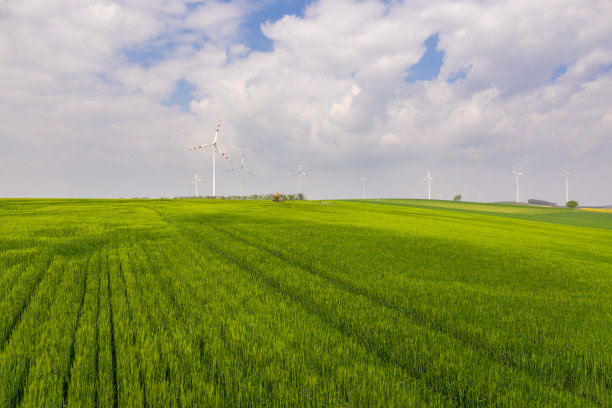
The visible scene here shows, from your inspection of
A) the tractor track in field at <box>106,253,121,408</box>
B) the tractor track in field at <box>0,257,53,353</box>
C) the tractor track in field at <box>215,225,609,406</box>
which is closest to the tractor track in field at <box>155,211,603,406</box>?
the tractor track in field at <box>215,225,609,406</box>

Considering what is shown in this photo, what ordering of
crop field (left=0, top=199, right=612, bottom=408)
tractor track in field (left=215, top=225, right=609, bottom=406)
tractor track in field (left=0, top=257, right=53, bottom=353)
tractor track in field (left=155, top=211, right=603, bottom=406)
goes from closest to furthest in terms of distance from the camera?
crop field (left=0, top=199, right=612, bottom=408), tractor track in field (left=155, top=211, right=603, bottom=406), tractor track in field (left=215, top=225, right=609, bottom=406), tractor track in field (left=0, top=257, right=53, bottom=353)

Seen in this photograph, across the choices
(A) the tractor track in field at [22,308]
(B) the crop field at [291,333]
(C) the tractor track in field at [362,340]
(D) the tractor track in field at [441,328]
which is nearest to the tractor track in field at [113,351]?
(B) the crop field at [291,333]

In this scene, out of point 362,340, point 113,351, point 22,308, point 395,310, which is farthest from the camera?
point 395,310

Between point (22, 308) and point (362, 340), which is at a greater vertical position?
point (22, 308)

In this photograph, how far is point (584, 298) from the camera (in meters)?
8.45

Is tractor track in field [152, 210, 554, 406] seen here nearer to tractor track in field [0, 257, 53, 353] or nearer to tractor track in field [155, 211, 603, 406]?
tractor track in field [155, 211, 603, 406]

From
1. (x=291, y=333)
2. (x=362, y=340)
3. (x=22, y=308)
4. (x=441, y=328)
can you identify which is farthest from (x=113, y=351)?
(x=441, y=328)

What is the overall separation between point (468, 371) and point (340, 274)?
5390mm

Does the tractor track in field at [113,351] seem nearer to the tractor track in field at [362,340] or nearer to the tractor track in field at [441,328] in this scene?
the tractor track in field at [362,340]

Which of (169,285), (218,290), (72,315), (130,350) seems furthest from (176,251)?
(130,350)

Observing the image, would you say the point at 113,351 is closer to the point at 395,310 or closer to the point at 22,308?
the point at 22,308

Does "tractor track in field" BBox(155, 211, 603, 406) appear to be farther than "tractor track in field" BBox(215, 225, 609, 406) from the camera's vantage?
No

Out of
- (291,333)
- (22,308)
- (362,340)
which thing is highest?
(22,308)

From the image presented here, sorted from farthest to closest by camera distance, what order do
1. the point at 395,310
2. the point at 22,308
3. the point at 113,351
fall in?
the point at 395,310
the point at 22,308
the point at 113,351
